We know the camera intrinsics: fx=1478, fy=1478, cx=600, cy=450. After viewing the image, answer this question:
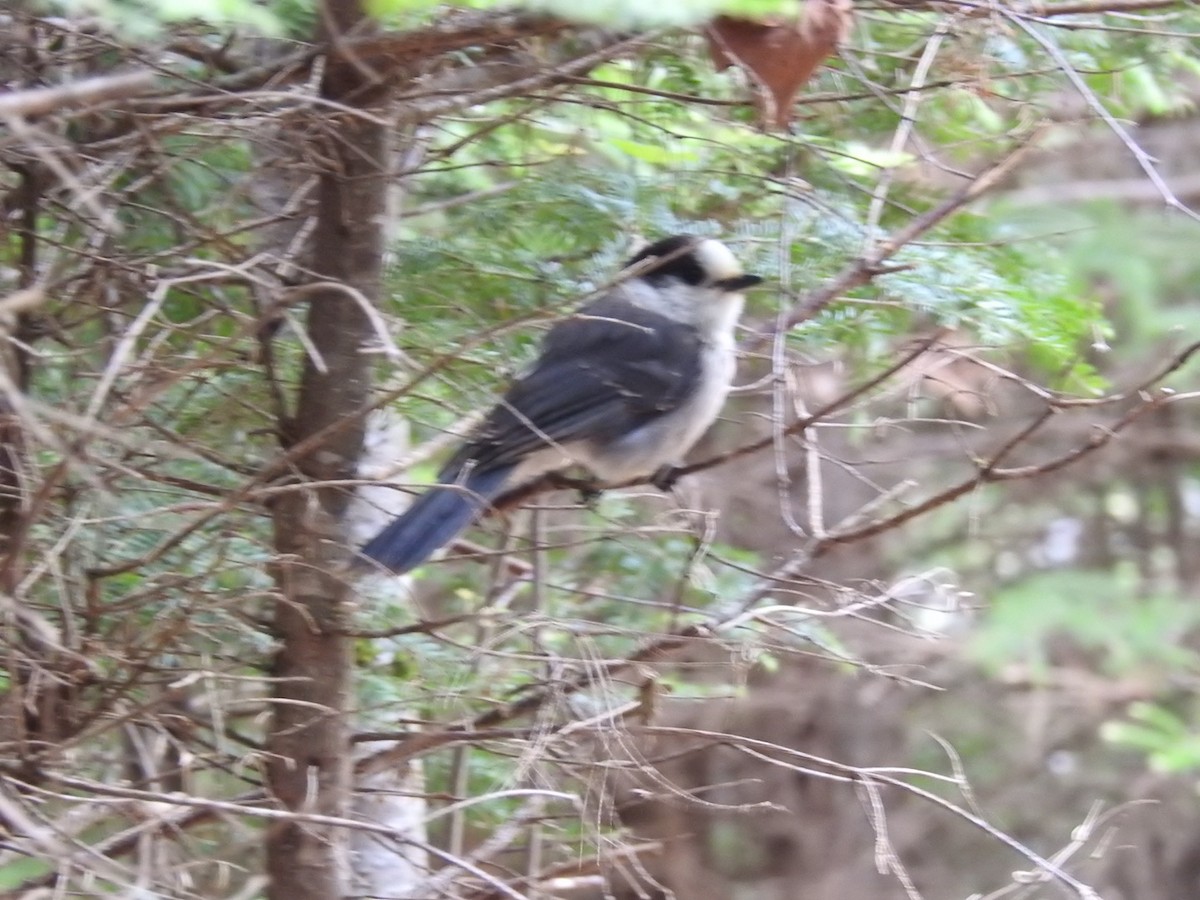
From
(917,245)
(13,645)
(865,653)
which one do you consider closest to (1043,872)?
(917,245)

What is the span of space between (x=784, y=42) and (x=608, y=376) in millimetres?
1585

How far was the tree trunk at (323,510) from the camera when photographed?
2.45m

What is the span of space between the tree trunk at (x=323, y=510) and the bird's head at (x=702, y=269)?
74 centimetres

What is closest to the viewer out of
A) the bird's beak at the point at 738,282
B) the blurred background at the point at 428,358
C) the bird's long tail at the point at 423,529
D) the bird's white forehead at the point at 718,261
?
the blurred background at the point at 428,358

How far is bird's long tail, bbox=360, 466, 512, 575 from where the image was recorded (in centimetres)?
275

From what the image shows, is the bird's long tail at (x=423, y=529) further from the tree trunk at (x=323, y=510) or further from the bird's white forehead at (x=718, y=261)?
the bird's white forehead at (x=718, y=261)

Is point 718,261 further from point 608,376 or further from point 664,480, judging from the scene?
point 664,480

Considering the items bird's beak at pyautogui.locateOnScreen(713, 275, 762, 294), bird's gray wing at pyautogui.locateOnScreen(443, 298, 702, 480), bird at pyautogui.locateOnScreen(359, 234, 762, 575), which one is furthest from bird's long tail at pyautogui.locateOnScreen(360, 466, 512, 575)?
bird's beak at pyautogui.locateOnScreen(713, 275, 762, 294)

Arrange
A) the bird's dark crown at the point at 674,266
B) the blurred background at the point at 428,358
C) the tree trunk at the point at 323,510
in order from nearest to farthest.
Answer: the blurred background at the point at 428,358 → the tree trunk at the point at 323,510 → the bird's dark crown at the point at 674,266

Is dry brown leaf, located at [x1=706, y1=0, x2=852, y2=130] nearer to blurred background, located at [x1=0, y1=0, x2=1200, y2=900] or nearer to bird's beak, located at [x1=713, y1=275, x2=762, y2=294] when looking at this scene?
blurred background, located at [x1=0, y1=0, x2=1200, y2=900]

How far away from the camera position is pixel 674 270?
12.4 feet

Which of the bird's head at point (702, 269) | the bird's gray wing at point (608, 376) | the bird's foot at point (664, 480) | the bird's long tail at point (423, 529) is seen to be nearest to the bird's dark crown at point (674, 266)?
the bird's head at point (702, 269)

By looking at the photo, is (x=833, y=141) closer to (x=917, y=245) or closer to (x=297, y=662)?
(x=917, y=245)

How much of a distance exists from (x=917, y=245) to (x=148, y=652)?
1.59 metres
